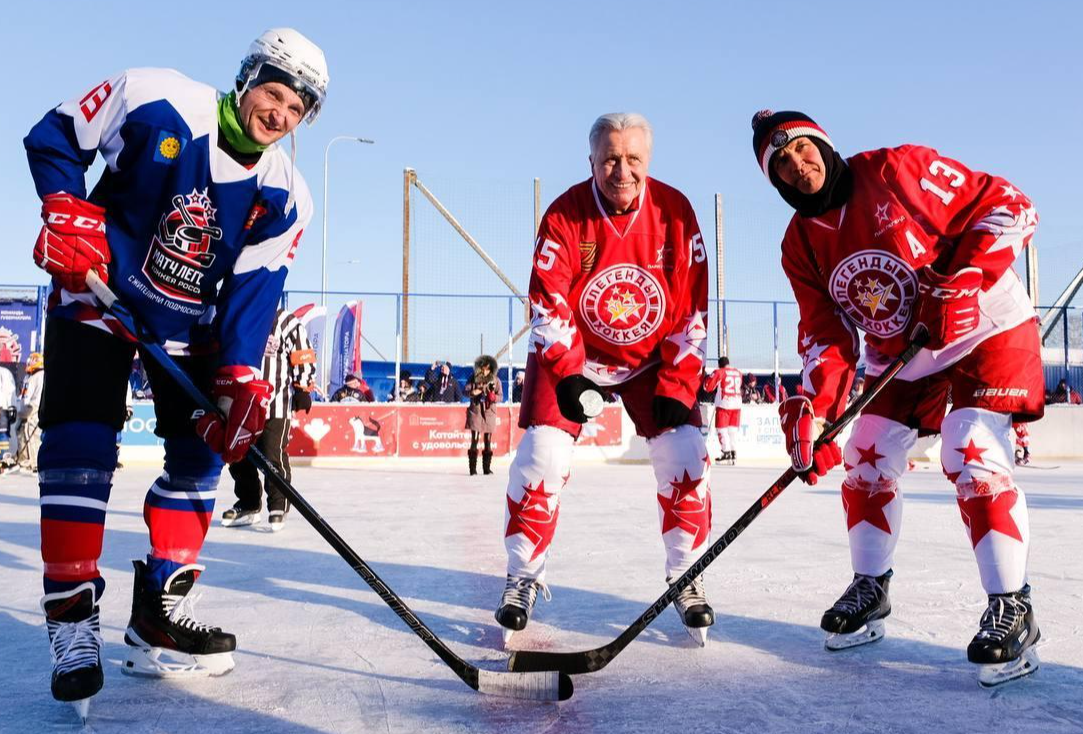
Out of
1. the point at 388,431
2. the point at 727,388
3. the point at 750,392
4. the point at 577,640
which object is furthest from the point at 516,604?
the point at 750,392

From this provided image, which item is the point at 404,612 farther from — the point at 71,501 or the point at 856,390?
the point at 856,390

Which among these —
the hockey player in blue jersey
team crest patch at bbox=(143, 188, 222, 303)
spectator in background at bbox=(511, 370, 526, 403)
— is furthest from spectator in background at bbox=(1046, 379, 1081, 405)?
team crest patch at bbox=(143, 188, 222, 303)

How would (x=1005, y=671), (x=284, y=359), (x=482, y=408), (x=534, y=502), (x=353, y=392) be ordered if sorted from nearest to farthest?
(x=1005, y=671)
(x=534, y=502)
(x=284, y=359)
(x=482, y=408)
(x=353, y=392)

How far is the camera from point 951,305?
2.31 metres

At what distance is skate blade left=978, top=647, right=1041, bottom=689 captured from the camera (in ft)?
6.80

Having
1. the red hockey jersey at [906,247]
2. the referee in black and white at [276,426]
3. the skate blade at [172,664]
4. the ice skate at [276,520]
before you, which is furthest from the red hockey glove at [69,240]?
the ice skate at [276,520]

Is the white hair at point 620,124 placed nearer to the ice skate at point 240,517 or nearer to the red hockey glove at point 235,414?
the red hockey glove at point 235,414

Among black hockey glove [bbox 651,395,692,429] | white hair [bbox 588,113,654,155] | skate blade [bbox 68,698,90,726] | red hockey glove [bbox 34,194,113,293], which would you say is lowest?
skate blade [bbox 68,698,90,726]

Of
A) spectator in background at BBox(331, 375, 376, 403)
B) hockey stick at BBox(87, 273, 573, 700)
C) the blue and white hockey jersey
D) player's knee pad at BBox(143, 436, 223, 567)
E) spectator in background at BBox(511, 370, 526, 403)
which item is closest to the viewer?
hockey stick at BBox(87, 273, 573, 700)

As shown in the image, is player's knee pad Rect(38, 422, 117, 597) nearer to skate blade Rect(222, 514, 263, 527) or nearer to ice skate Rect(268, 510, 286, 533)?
ice skate Rect(268, 510, 286, 533)

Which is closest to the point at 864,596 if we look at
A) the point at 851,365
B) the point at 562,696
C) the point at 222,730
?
the point at 851,365

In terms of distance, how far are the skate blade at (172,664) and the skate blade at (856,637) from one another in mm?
1659

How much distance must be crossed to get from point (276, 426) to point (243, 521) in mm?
635

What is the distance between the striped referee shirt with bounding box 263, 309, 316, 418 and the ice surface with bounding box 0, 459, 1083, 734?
0.92 metres
